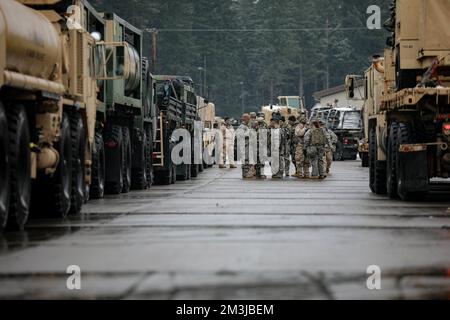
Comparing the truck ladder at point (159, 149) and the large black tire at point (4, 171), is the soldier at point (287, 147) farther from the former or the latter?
the large black tire at point (4, 171)

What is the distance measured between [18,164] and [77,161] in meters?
4.04

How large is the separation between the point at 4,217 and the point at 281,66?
436ft

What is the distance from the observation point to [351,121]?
60000mm

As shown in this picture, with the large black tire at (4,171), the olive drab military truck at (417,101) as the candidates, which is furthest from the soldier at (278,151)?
the large black tire at (4,171)

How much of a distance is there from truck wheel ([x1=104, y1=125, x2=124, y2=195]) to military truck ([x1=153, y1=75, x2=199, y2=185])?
6.35 metres

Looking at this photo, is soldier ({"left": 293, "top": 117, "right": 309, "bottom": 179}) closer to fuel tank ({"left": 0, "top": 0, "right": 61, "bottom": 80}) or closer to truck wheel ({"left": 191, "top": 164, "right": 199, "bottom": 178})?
truck wheel ({"left": 191, "top": 164, "right": 199, "bottom": 178})

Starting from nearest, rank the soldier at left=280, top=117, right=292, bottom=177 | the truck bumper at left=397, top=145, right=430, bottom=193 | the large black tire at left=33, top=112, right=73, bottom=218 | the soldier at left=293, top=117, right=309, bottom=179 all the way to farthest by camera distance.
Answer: the large black tire at left=33, top=112, right=73, bottom=218
the truck bumper at left=397, top=145, right=430, bottom=193
the soldier at left=293, top=117, right=309, bottom=179
the soldier at left=280, top=117, right=292, bottom=177

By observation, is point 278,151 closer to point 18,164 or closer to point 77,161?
point 77,161

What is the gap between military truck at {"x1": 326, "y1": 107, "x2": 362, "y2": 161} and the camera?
5997cm

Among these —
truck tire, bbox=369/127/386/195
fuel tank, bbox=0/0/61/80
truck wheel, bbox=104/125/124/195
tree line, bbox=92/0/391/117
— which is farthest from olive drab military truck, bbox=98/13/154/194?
tree line, bbox=92/0/391/117

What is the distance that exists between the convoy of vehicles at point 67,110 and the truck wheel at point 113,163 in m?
0.02

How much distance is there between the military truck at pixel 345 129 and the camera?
60.0m
